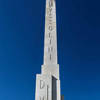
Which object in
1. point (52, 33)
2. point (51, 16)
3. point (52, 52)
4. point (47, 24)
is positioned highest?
point (51, 16)

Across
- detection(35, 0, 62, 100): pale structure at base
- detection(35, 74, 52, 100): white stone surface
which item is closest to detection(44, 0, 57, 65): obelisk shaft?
detection(35, 0, 62, 100): pale structure at base

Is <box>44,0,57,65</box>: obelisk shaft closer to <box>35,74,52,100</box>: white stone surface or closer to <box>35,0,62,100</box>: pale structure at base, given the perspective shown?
<box>35,0,62,100</box>: pale structure at base

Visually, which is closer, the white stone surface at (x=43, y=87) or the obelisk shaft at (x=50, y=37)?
the white stone surface at (x=43, y=87)

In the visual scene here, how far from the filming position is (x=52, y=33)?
51.5 ft

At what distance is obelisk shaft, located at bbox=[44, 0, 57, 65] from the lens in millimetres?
14555

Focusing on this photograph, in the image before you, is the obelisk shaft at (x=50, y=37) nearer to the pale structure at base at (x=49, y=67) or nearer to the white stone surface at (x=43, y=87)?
the pale structure at base at (x=49, y=67)

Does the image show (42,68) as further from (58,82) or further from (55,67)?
(58,82)

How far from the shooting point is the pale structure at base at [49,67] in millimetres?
11758

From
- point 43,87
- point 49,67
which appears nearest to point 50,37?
point 49,67

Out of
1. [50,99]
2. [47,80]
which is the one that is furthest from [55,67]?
[50,99]

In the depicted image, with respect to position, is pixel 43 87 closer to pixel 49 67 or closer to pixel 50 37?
pixel 49 67

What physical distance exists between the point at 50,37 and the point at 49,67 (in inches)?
143

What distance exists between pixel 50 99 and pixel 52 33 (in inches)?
296

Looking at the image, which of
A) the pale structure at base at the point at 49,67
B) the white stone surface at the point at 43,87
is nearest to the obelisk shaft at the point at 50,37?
the pale structure at base at the point at 49,67
